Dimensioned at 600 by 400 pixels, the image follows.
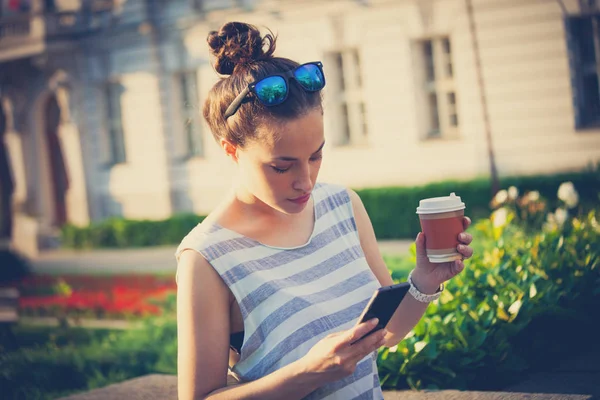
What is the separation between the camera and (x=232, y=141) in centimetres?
243

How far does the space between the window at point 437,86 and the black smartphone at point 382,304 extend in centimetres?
1383

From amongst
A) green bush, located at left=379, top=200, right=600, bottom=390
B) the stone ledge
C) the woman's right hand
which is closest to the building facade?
green bush, located at left=379, top=200, right=600, bottom=390

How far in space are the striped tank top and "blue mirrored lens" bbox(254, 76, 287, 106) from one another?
39 centimetres

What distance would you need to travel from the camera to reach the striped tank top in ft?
7.54

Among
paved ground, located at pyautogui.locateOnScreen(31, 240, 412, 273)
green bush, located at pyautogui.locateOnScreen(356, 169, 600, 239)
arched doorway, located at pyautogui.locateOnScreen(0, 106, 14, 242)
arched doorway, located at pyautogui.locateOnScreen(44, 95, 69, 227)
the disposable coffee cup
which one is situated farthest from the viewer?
arched doorway, located at pyautogui.locateOnScreen(0, 106, 14, 242)

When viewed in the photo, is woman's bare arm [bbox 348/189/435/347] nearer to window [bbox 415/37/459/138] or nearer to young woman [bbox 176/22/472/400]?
young woman [bbox 176/22/472/400]

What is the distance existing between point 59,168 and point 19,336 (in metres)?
15.9

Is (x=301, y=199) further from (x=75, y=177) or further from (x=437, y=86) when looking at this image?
(x=75, y=177)

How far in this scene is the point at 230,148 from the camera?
2461mm

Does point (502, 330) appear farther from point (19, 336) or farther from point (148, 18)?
point (148, 18)

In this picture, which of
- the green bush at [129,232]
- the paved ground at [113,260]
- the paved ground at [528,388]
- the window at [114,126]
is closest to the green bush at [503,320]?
the paved ground at [528,388]

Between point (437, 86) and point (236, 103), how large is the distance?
13777 millimetres

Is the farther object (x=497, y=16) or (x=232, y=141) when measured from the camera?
(x=497, y=16)

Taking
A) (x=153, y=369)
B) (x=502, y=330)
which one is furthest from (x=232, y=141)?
(x=153, y=369)
